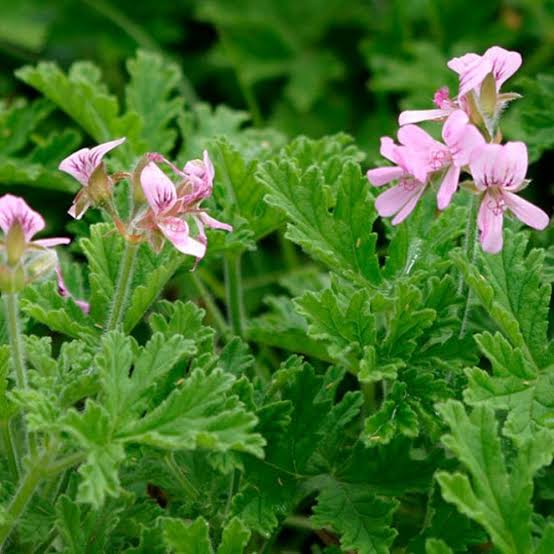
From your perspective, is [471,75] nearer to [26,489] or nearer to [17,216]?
[17,216]

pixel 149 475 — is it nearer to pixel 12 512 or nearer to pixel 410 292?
pixel 12 512

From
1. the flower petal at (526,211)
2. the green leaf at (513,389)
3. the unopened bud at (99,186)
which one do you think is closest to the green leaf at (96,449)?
the unopened bud at (99,186)

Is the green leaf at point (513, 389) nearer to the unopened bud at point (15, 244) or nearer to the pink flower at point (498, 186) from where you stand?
the pink flower at point (498, 186)

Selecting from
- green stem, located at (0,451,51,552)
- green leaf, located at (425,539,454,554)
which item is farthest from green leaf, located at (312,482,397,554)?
green stem, located at (0,451,51,552)

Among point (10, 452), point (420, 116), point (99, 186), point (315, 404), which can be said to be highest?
point (420, 116)

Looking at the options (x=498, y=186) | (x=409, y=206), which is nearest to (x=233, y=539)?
(x=409, y=206)

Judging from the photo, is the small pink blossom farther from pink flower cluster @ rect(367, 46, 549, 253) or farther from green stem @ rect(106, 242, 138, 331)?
pink flower cluster @ rect(367, 46, 549, 253)

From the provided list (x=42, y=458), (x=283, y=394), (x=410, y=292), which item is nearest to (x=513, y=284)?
(x=410, y=292)
